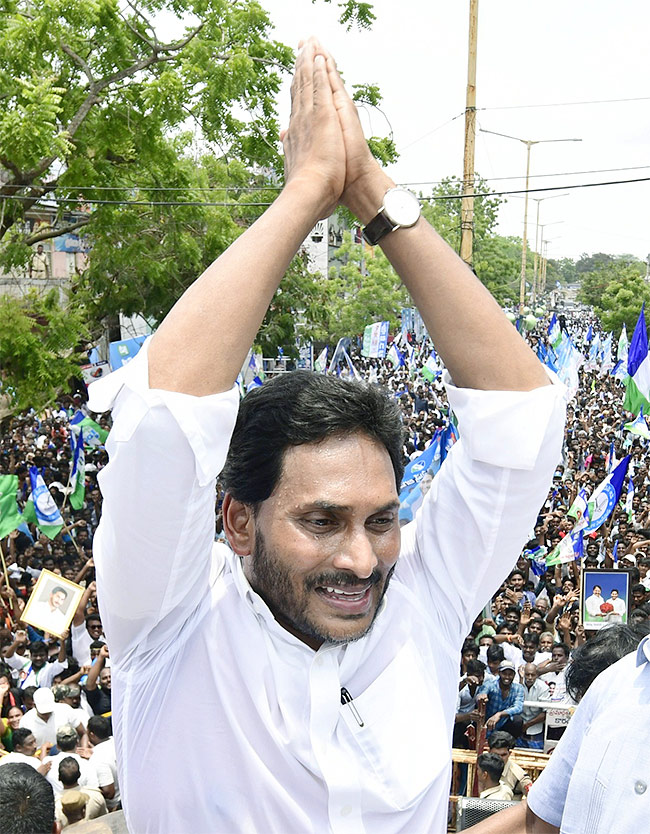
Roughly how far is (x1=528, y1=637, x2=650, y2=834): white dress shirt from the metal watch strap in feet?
3.03

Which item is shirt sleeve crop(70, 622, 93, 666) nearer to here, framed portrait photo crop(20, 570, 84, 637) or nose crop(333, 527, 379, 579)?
framed portrait photo crop(20, 570, 84, 637)

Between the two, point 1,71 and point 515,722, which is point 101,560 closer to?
point 515,722

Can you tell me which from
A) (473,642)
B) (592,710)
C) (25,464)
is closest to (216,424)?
(592,710)


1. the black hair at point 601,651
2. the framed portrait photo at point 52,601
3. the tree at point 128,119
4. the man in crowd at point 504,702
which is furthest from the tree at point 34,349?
the black hair at point 601,651

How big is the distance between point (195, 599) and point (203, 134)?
37.2ft

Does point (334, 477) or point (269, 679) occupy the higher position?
point (334, 477)

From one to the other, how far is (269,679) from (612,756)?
2.29ft

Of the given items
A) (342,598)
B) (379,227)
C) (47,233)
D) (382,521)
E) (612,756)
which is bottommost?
(612,756)

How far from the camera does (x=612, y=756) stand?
5.36ft

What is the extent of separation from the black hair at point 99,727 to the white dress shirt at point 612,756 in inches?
163

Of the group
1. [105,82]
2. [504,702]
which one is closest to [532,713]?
[504,702]

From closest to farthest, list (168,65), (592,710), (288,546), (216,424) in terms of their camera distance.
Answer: (216,424) < (288,546) < (592,710) < (168,65)

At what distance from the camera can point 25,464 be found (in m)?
13.9

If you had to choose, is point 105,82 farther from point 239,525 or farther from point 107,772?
point 239,525
